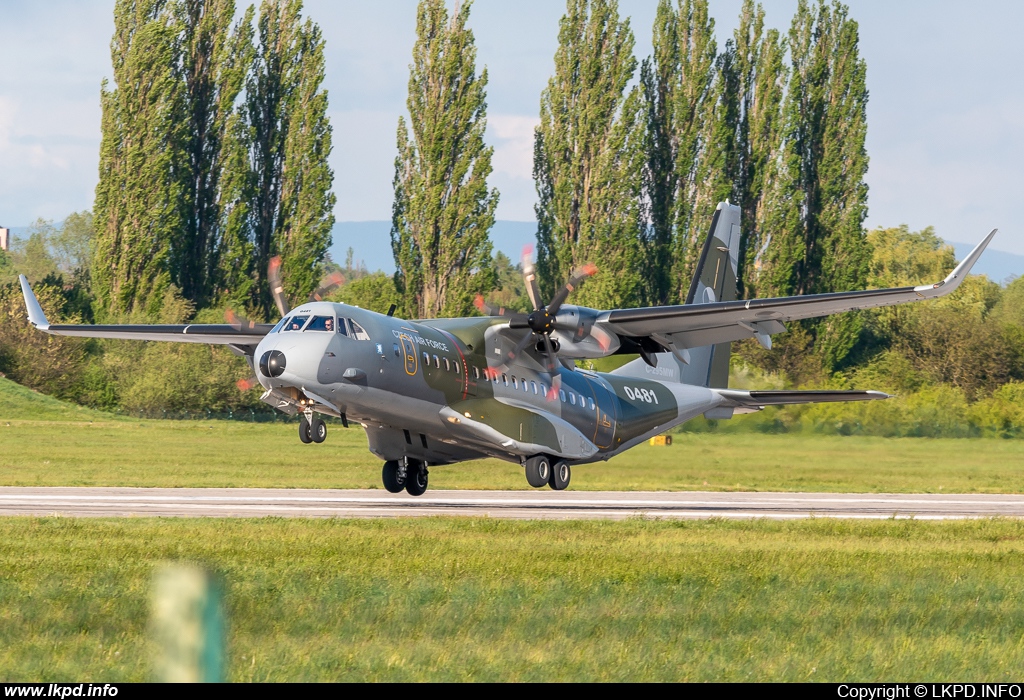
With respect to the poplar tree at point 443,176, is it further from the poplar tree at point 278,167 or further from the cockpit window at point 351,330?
the cockpit window at point 351,330

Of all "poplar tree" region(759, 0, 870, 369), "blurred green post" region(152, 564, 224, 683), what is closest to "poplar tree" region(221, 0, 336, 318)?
"poplar tree" region(759, 0, 870, 369)

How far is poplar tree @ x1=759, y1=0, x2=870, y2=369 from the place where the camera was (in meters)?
62.5

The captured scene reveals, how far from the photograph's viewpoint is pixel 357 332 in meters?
21.7

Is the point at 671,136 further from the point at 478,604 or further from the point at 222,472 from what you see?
the point at 478,604

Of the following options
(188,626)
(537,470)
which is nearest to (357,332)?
(537,470)

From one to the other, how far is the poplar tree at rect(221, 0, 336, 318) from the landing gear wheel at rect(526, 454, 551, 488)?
35.5 metres

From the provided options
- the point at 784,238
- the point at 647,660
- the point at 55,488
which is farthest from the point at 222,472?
the point at 784,238

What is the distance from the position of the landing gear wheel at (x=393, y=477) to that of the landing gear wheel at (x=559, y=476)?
3233 mm

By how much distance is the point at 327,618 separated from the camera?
11.1m

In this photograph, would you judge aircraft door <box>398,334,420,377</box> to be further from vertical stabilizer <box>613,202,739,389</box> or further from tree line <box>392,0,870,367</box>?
tree line <box>392,0,870,367</box>

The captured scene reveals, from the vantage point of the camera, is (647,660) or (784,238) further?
(784,238)

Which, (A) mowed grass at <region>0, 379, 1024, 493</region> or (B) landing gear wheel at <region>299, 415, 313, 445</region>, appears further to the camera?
(A) mowed grass at <region>0, 379, 1024, 493</region>

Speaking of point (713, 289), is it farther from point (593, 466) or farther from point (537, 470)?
point (537, 470)
